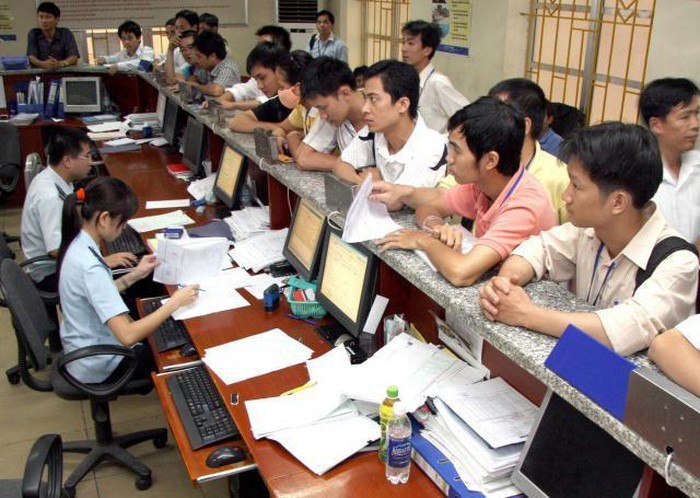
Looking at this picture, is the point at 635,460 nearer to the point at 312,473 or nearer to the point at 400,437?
the point at 400,437

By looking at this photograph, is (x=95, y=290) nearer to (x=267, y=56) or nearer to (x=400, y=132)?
(x=400, y=132)

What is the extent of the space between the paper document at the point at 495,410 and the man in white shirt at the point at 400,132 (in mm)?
1047

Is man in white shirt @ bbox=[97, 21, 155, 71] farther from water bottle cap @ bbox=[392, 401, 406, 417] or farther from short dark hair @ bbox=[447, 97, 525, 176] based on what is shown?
water bottle cap @ bbox=[392, 401, 406, 417]

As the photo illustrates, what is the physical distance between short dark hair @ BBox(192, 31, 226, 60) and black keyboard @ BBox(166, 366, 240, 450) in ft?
12.2

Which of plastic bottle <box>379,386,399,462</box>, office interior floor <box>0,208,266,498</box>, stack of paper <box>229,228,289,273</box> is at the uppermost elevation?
plastic bottle <box>379,386,399,462</box>

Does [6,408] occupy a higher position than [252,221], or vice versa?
[252,221]

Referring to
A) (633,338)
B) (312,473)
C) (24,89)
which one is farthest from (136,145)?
(633,338)

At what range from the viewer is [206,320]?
2.49 meters

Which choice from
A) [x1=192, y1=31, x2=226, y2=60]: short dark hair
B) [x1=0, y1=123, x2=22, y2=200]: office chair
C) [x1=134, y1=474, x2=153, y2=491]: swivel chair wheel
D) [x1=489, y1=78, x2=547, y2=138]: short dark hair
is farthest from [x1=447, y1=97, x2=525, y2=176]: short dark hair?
[x1=0, y1=123, x2=22, y2=200]: office chair

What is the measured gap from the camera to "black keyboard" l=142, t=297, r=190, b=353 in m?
2.44

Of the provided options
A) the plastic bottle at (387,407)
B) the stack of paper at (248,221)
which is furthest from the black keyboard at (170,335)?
the plastic bottle at (387,407)

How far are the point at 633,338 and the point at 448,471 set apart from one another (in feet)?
1.70

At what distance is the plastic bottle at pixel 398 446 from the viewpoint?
1.57 metres

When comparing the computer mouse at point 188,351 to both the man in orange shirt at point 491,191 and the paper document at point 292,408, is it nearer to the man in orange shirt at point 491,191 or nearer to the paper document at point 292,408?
the paper document at point 292,408
